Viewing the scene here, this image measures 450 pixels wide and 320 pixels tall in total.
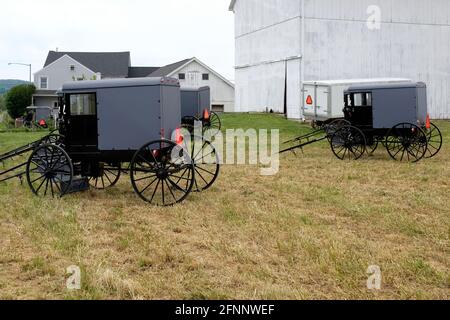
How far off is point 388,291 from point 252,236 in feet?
7.79

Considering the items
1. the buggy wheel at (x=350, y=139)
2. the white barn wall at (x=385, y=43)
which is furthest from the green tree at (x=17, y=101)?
the buggy wheel at (x=350, y=139)

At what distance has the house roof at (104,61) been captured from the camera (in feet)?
195

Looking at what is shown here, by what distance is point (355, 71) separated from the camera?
31.9m

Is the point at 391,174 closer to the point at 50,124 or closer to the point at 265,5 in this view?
the point at 265,5

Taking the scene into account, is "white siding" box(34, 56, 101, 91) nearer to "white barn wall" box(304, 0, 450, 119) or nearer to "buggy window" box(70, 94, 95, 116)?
"white barn wall" box(304, 0, 450, 119)

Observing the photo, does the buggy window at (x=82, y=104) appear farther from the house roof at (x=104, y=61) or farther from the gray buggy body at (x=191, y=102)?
the house roof at (x=104, y=61)

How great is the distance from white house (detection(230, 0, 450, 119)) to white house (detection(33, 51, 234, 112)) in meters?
16.5

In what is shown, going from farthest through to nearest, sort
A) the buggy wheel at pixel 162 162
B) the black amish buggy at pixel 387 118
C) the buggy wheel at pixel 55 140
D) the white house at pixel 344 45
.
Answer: the white house at pixel 344 45 → the black amish buggy at pixel 387 118 → the buggy wheel at pixel 55 140 → the buggy wheel at pixel 162 162

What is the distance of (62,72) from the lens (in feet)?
192

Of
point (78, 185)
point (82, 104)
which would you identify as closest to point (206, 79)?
point (78, 185)

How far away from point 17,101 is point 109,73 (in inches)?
497

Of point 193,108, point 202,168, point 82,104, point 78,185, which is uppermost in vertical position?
point 193,108

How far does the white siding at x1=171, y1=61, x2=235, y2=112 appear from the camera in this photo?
52.8 metres

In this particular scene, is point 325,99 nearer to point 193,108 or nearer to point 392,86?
point 193,108
